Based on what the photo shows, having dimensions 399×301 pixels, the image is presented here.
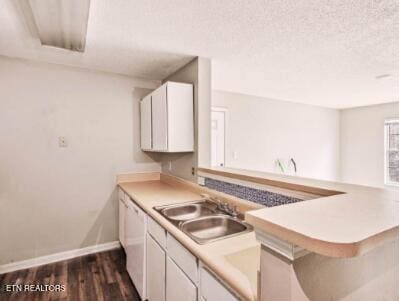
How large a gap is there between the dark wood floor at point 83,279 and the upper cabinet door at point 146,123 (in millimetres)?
1414

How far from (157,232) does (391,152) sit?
543 cm

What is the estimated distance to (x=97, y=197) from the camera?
290cm

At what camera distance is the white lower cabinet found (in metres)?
1.19

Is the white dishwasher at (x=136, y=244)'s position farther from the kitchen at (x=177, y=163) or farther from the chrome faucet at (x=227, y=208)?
the chrome faucet at (x=227, y=208)

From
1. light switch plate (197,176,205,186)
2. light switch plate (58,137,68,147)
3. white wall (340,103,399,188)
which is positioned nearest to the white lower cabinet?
light switch plate (197,176,205,186)

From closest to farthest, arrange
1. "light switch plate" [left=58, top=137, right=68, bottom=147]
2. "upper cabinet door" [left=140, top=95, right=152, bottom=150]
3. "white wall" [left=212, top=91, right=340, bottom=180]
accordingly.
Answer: "light switch plate" [left=58, top=137, right=68, bottom=147], "upper cabinet door" [left=140, top=95, right=152, bottom=150], "white wall" [left=212, top=91, right=340, bottom=180]

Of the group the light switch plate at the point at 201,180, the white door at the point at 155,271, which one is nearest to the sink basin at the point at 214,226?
the white door at the point at 155,271

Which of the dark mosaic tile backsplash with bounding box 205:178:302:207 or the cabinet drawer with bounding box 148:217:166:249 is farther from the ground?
the dark mosaic tile backsplash with bounding box 205:178:302:207

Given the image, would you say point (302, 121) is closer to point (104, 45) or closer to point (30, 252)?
point (104, 45)

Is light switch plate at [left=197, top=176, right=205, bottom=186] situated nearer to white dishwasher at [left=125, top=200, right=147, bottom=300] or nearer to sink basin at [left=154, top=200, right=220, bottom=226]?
sink basin at [left=154, top=200, right=220, bottom=226]

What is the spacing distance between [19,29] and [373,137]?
20.4 ft

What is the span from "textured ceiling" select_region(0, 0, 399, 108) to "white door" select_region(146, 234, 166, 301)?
5.49 feet

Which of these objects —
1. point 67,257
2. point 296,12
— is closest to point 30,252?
point 67,257

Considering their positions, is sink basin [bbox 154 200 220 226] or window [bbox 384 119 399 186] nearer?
sink basin [bbox 154 200 220 226]
